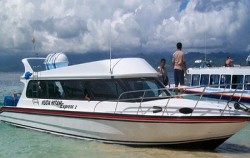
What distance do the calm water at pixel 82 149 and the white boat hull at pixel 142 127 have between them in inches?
8.9

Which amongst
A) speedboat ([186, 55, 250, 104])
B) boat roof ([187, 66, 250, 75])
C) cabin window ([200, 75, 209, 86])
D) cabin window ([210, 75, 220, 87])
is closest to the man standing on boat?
speedboat ([186, 55, 250, 104])

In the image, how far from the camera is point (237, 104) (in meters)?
9.98

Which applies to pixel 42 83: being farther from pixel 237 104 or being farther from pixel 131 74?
pixel 237 104

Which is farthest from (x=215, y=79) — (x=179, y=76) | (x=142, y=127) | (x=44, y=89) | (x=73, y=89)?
(x=142, y=127)

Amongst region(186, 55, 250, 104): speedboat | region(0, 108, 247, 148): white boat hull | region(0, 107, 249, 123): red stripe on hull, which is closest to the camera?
region(0, 107, 249, 123): red stripe on hull

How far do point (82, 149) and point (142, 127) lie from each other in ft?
6.43

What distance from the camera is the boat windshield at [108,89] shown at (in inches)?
421

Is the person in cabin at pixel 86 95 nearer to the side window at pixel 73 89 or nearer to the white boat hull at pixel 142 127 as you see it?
the side window at pixel 73 89

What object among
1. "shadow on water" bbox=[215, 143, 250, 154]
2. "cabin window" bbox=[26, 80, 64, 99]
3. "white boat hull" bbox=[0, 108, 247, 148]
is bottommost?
"shadow on water" bbox=[215, 143, 250, 154]

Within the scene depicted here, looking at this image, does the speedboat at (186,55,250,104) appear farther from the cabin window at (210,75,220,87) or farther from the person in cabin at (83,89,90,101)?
the person in cabin at (83,89,90,101)

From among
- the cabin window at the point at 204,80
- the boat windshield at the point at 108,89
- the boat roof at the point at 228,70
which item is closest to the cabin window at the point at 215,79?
the boat roof at the point at 228,70

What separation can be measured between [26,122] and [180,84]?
5.53 meters

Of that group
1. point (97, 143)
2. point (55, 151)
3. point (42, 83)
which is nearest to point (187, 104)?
point (97, 143)

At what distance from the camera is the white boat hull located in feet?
30.9
